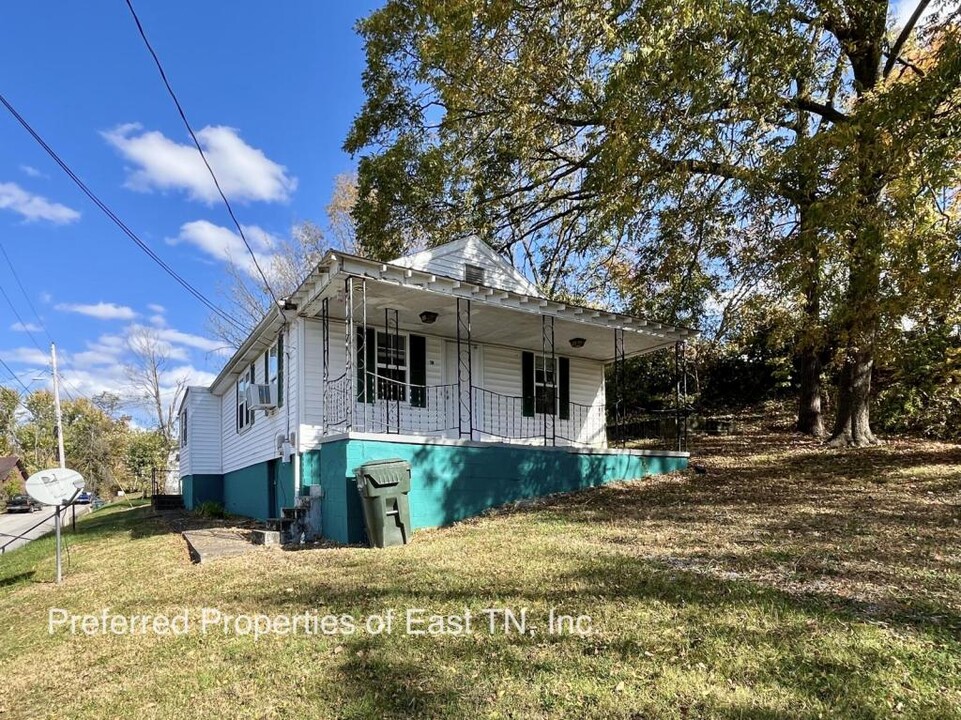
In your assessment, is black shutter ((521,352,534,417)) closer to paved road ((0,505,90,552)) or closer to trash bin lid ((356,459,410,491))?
trash bin lid ((356,459,410,491))

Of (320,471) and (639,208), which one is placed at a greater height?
(639,208)

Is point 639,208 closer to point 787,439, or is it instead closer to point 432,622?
point 787,439

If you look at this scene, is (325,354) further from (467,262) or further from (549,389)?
(549,389)

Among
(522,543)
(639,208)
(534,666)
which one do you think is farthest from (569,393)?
(534,666)

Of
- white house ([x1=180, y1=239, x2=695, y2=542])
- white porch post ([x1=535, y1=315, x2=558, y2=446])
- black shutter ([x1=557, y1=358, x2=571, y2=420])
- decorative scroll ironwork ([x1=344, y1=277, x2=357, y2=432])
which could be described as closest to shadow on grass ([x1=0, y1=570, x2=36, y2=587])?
white house ([x1=180, y1=239, x2=695, y2=542])

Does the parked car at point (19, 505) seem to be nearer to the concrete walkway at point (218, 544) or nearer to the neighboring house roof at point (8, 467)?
the neighboring house roof at point (8, 467)

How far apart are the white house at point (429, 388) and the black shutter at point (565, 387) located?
0.04 m

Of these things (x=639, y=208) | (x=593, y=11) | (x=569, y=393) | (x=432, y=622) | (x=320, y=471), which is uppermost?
(x=593, y=11)

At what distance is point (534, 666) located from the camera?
3492mm

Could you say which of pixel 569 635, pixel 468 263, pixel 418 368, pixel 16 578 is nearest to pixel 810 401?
pixel 468 263

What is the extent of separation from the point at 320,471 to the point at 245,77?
777 centimetres

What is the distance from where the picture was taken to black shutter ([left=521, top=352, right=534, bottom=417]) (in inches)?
493

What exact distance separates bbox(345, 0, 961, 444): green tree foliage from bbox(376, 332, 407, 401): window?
4.15 metres

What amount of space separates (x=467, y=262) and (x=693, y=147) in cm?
435
